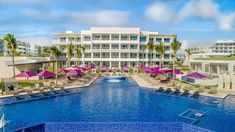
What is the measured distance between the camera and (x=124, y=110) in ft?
64.3

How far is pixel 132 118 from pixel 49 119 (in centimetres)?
594

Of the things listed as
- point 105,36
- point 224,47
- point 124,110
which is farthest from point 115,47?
point 224,47

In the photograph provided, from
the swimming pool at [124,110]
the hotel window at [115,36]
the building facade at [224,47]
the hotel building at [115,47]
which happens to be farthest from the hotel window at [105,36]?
the building facade at [224,47]

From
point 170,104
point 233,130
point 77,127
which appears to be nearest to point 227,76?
point 170,104

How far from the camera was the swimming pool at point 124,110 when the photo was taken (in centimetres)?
1688

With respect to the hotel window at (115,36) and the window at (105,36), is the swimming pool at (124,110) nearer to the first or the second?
the window at (105,36)

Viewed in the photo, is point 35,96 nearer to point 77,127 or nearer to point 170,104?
point 77,127

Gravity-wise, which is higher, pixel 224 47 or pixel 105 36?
pixel 105 36

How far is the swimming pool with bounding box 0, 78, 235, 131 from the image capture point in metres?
16.9

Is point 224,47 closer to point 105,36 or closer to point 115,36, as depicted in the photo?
point 115,36

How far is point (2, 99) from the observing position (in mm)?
22719

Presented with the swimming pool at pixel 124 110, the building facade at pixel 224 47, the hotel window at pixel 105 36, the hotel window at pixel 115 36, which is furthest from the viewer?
the building facade at pixel 224 47

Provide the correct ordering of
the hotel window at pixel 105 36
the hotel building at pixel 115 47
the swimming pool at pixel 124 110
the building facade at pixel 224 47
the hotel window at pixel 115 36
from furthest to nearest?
the building facade at pixel 224 47
the hotel window at pixel 115 36
the hotel window at pixel 105 36
the hotel building at pixel 115 47
the swimming pool at pixel 124 110

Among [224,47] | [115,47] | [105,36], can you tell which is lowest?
[115,47]
